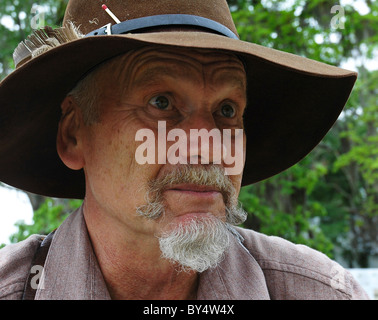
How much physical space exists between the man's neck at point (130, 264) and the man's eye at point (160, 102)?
21.8 inches

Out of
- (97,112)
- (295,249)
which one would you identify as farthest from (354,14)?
(97,112)

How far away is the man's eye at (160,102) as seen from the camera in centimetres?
184

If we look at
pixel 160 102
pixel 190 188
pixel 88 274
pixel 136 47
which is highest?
pixel 136 47

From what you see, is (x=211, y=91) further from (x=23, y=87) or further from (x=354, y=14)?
(x=354, y=14)

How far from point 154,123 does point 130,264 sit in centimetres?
65

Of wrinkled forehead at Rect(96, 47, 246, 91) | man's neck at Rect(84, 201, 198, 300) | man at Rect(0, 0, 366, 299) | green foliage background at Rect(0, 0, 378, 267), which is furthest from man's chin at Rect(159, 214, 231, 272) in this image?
green foliage background at Rect(0, 0, 378, 267)

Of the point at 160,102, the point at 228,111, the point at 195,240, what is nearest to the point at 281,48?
the point at 228,111

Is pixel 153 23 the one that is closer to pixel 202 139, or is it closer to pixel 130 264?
pixel 202 139

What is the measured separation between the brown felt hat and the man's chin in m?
0.68

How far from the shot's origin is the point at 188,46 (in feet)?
4.84

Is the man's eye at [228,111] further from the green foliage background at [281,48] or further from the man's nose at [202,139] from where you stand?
the green foliage background at [281,48]

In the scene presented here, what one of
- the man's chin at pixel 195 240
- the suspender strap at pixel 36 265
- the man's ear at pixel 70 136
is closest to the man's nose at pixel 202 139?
the man's chin at pixel 195 240

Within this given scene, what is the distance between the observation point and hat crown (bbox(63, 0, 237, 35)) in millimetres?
1818
